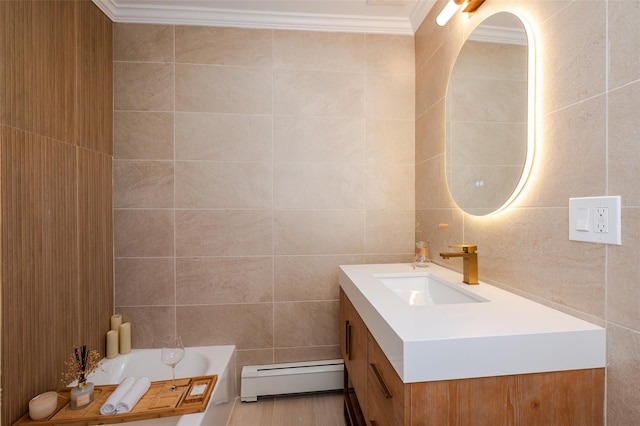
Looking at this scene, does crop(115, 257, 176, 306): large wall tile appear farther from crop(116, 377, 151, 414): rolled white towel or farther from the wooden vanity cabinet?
the wooden vanity cabinet

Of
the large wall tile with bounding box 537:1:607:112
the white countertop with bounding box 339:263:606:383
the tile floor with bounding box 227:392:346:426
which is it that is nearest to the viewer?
the white countertop with bounding box 339:263:606:383

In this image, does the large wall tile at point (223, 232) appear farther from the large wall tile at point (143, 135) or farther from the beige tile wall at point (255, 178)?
the large wall tile at point (143, 135)

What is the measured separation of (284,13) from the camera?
188cm

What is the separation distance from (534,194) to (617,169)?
10.9 inches

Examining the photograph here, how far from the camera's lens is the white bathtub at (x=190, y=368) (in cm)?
163

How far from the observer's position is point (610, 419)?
76 cm

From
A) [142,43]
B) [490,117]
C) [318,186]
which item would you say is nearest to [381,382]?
[490,117]

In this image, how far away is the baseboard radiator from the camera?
185cm

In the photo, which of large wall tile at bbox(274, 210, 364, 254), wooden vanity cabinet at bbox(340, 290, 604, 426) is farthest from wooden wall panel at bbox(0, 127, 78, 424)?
wooden vanity cabinet at bbox(340, 290, 604, 426)

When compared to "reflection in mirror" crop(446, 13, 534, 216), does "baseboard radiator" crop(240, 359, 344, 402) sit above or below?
below

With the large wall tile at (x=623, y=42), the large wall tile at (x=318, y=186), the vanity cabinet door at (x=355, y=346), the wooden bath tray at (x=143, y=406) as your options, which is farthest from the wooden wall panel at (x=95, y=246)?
the large wall tile at (x=623, y=42)

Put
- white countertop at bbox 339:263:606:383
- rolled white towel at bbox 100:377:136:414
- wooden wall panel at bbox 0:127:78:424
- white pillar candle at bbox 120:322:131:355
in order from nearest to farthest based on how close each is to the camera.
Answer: white countertop at bbox 339:263:606:383 < wooden wall panel at bbox 0:127:78:424 < rolled white towel at bbox 100:377:136:414 < white pillar candle at bbox 120:322:131:355

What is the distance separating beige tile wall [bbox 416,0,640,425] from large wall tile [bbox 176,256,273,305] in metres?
1.26

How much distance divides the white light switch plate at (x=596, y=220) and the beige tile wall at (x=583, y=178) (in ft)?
0.06
